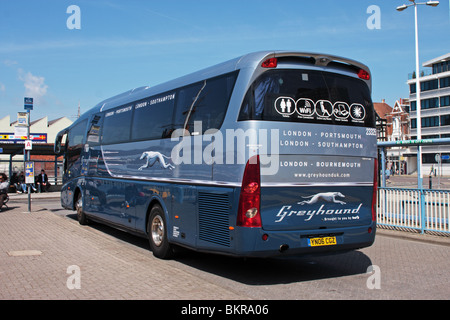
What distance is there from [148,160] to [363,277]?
465 cm

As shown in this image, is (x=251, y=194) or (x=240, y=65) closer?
(x=251, y=194)

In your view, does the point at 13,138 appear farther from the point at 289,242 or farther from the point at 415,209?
the point at 289,242

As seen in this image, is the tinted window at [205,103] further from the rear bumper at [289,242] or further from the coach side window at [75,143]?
the coach side window at [75,143]

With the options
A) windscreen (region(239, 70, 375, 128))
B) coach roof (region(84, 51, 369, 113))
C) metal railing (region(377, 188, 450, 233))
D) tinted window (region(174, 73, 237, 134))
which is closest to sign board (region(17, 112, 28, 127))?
coach roof (region(84, 51, 369, 113))

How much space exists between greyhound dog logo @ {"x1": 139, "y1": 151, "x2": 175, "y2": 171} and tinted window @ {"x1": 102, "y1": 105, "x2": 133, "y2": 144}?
1239mm

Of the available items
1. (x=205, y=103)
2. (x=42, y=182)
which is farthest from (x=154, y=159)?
(x=42, y=182)

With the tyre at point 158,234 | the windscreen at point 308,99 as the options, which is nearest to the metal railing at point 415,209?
the windscreen at point 308,99

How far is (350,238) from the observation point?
7262mm

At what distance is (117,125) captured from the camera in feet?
36.8

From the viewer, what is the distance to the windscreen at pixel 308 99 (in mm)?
6637

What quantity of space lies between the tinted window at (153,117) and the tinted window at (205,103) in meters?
0.36

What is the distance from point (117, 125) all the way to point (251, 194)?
5800 mm

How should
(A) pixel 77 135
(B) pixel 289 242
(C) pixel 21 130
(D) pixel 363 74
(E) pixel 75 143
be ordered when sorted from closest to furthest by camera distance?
(B) pixel 289 242 → (D) pixel 363 74 → (A) pixel 77 135 → (E) pixel 75 143 → (C) pixel 21 130
